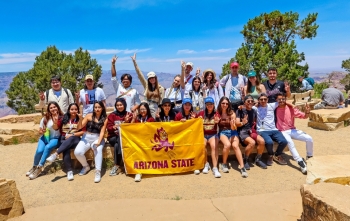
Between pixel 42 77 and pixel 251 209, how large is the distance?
89.8 feet

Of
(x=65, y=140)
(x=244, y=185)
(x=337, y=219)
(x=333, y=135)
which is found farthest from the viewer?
(x=333, y=135)

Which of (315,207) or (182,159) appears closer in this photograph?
(315,207)

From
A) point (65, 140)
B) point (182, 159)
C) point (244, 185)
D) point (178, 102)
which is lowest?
point (244, 185)

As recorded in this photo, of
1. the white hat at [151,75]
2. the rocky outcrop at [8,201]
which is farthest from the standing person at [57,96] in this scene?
the rocky outcrop at [8,201]

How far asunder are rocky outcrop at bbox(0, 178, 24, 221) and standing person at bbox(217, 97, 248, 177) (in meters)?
3.83

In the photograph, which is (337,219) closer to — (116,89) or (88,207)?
(88,207)

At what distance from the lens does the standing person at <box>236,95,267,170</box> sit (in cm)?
587

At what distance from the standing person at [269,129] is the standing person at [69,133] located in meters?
4.05

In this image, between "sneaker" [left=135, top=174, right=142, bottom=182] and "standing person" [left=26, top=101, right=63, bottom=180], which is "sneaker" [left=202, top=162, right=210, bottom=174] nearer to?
"sneaker" [left=135, top=174, right=142, bottom=182]

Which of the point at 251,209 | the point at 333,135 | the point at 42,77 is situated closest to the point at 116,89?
the point at 251,209

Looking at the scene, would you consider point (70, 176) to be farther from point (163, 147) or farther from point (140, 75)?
point (140, 75)

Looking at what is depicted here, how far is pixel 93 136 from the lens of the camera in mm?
5797

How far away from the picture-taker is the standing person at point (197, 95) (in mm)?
6266

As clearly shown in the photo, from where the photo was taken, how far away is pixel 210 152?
20.1 feet
